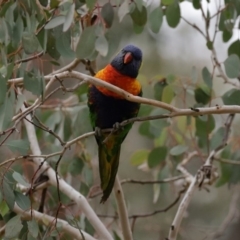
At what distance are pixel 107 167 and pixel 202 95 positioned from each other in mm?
365

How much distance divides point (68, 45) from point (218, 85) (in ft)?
8.38

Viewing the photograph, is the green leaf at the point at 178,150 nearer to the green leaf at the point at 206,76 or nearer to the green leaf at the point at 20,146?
the green leaf at the point at 206,76

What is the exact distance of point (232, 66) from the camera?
1.55m

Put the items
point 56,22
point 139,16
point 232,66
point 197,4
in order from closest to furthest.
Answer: point 56,22
point 139,16
point 232,66
point 197,4

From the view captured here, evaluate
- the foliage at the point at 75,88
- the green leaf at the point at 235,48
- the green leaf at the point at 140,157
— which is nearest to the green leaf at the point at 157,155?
the foliage at the point at 75,88

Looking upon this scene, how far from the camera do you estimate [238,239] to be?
3.02 metres

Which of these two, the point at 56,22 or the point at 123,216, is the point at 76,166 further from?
the point at 56,22

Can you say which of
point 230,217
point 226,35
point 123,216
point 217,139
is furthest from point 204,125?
point 230,217

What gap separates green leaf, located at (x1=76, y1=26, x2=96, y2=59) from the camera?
1244mm

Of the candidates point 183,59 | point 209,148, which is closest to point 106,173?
point 209,148

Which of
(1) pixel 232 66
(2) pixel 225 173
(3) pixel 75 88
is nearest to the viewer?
(3) pixel 75 88

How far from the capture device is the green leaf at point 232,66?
1543mm

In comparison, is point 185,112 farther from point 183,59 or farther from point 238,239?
point 183,59

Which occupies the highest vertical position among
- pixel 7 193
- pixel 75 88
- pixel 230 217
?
pixel 75 88
